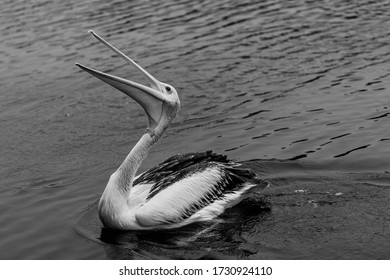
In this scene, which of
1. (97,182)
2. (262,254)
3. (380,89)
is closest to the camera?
(262,254)

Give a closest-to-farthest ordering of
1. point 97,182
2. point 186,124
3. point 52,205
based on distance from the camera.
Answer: point 52,205, point 97,182, point 186,124

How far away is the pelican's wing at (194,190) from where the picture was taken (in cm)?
688

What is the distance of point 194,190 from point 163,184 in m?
0.32

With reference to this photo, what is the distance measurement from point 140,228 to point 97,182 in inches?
59.1

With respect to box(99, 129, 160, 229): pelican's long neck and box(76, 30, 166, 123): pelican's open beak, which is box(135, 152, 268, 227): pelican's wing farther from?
box(76, 30, 166, 123): pelican's open beak

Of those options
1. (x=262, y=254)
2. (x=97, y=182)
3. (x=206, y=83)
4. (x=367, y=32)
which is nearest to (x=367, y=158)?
(x=262, y=254)

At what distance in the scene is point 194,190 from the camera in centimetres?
707

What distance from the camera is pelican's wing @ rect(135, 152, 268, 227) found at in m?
6.88

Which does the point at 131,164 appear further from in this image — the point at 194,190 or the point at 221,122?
the point at 221,122

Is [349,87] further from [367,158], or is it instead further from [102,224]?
[102,224]

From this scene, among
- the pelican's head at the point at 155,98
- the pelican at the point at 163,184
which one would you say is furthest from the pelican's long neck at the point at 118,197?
the pelican's head at the point at 155,98

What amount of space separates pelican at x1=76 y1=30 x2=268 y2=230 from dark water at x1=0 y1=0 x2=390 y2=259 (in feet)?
0.51

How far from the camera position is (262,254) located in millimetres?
6258

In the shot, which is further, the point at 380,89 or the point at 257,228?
the point at 380,89
